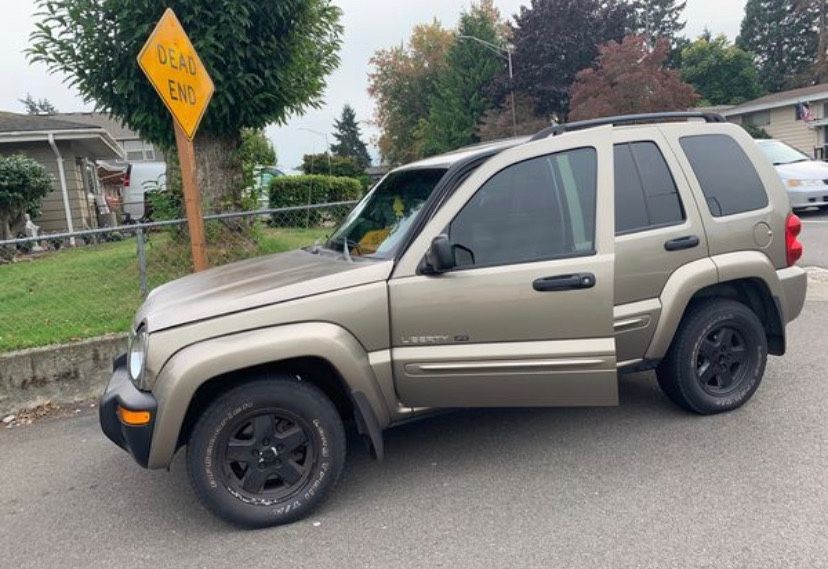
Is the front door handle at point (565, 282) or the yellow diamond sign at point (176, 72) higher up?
the yellow diamond sign at point (176, 72)

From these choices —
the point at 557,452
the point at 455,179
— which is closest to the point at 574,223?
Result: the point at 455,179

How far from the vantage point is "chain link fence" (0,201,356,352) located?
5.99 metres

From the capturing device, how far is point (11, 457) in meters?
4.52

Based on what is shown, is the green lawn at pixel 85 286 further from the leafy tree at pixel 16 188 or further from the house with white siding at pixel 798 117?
the house with white siding at pixel 798 117

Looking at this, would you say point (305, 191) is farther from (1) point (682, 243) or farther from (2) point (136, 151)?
(2) point (136, 151)

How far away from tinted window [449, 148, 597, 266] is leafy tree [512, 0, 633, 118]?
130 feet

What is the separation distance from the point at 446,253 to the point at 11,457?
11.1 ft

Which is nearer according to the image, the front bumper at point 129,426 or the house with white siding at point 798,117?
the front bumper at point 129,426

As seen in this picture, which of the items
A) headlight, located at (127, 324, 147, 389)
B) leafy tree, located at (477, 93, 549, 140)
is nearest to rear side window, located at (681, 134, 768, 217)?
headlight, located at (127, 324, 147, 389)

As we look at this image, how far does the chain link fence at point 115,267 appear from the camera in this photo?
19.7 ft

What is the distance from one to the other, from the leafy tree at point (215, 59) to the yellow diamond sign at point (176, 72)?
1487mm

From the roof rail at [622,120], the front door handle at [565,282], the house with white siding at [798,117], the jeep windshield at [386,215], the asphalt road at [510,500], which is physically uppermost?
the house with white siding at [798,117]

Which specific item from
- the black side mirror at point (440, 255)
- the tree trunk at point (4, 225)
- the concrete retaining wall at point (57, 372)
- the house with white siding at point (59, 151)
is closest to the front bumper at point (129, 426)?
the black side mirror at point (440, 255)

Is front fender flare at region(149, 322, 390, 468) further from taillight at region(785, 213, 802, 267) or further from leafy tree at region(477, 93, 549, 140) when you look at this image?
leafy tree at region(477, 93, 549, 140)
